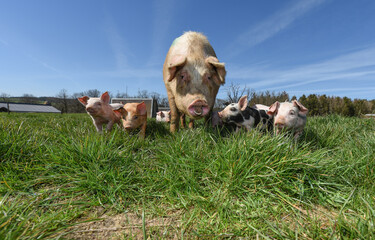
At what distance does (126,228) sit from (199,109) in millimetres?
1973

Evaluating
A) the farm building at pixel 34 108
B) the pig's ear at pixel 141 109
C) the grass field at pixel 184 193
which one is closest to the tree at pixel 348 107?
the grass field at pixel 184 193

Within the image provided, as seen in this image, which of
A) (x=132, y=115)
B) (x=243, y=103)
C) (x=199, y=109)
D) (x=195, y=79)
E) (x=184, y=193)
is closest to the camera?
(x=184, y=193)

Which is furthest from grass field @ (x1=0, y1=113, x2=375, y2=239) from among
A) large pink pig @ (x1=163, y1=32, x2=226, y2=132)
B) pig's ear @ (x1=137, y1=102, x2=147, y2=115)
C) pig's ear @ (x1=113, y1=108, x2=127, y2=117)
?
pig's ear @ (x1=137, y1=102, x2=147, y2=115)

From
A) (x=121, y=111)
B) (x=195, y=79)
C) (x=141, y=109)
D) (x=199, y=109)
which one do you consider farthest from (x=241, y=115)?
(x=121, y=111)

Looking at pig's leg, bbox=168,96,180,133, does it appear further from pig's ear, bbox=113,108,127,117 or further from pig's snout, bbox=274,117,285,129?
pig's snout, bbox=274,117,285,129

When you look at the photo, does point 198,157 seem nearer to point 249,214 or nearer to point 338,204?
point 249,214

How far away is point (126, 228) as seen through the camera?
1.49 metres

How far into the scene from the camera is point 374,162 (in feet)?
7.09

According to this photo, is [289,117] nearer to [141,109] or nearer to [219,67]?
[219,67]

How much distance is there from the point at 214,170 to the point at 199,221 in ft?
2.06

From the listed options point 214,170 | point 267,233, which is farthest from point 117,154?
point 267,233

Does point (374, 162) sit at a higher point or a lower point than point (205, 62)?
lower

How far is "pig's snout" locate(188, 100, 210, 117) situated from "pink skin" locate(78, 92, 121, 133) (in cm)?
171

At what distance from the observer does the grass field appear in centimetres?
139
